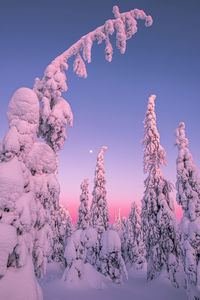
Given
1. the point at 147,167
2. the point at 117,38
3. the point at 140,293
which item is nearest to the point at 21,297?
the point at 117,38

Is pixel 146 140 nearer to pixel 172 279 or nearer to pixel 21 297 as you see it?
pixel 172 279

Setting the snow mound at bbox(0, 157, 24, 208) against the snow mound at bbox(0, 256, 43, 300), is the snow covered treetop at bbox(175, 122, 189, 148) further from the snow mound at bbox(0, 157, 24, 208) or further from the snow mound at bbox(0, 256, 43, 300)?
the snow mound at bbox(0, 256, 43, 300)

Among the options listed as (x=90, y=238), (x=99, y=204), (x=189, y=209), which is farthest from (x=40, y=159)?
(x=99, y=204)

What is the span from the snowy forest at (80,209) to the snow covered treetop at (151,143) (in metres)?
0.10

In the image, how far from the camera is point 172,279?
17.8 metres

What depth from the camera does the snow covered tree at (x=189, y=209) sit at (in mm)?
12578

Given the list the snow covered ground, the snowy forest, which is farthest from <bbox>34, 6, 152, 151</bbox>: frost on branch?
the snow covered ground

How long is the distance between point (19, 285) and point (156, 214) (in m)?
16.5

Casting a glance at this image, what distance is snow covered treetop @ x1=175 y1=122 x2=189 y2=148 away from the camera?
612 inches

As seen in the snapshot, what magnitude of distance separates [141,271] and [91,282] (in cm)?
2150

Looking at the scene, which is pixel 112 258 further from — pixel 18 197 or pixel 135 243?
pixel 135 243

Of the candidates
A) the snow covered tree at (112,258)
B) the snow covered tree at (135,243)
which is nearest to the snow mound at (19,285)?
the snow covered tree at (112,258)

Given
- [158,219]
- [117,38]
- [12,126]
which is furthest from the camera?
[158,219]

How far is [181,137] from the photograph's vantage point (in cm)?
1563
